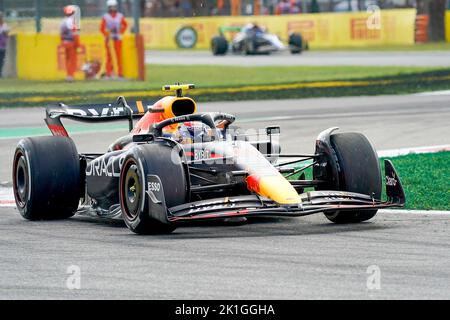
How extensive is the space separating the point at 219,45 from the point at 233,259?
1356 inches

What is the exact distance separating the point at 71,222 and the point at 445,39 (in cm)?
3921

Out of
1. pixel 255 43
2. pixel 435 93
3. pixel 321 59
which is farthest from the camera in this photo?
pixel 255 43

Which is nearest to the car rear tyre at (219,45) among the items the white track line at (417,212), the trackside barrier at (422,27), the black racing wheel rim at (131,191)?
the trackside barrier at (422,27)

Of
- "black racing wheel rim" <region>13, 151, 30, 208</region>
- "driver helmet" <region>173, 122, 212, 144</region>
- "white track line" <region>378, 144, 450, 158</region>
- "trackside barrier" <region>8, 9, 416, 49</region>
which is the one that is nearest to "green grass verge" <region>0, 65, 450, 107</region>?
"white track line" <region>378, 144, 450, 158</region>

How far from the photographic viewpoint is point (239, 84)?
28969 mm

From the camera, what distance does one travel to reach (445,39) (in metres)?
48.8

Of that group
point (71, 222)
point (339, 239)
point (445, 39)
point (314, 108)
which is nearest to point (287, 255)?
point (339, 239)

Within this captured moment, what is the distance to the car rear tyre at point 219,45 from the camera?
42.8 meters

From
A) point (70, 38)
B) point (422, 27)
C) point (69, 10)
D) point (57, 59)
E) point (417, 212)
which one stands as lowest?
point (417, 212)

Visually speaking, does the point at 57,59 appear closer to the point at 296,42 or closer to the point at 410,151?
the point at 296,42

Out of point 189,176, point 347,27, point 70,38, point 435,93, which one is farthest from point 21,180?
point 347,27

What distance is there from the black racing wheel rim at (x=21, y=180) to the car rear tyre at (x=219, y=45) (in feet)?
103

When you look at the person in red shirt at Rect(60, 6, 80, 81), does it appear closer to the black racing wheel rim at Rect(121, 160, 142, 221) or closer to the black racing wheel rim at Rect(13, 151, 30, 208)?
the black racing wheel rim at Rect(13, 151, 30, 208)
